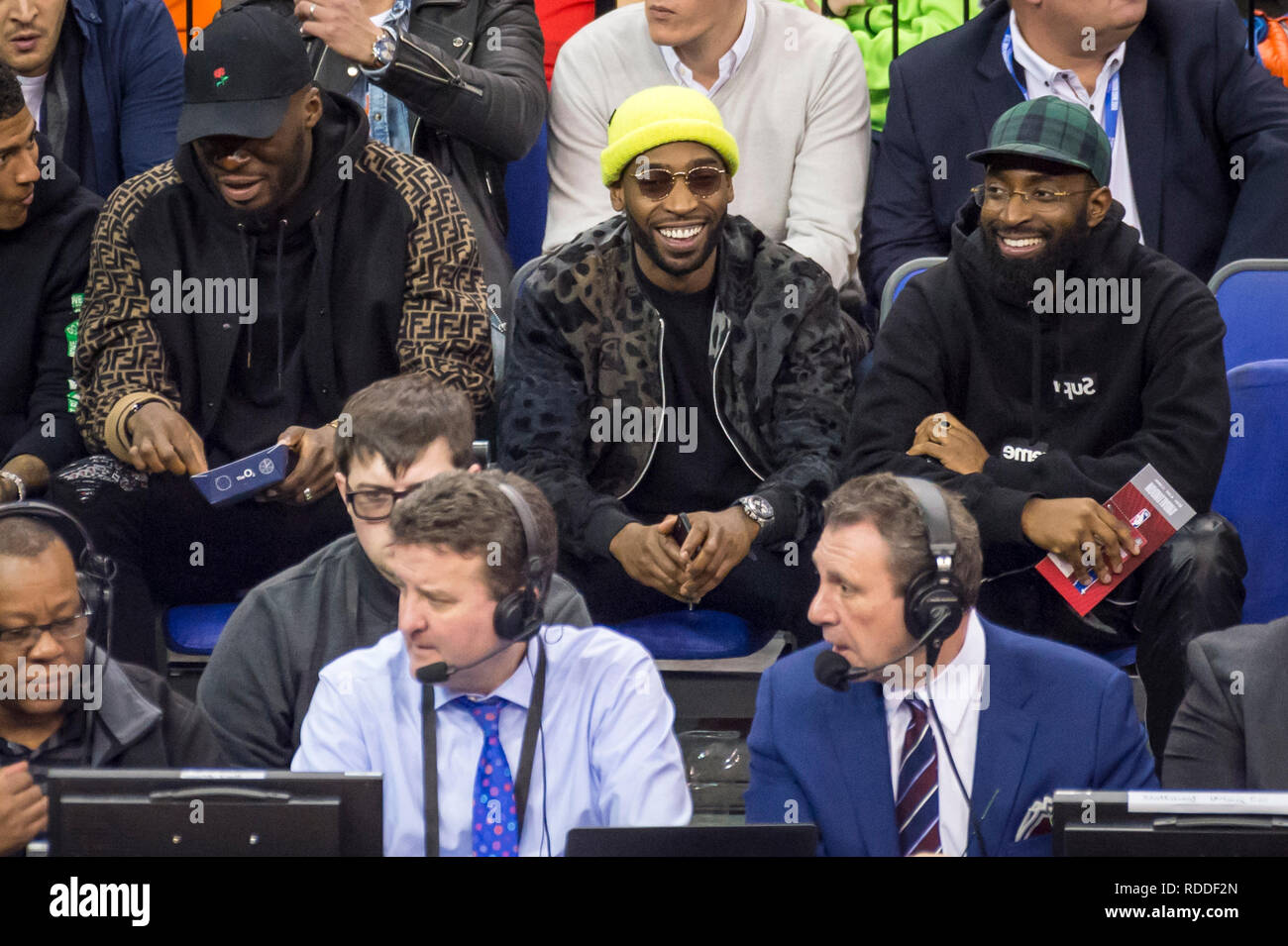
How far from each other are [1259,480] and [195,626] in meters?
2.24

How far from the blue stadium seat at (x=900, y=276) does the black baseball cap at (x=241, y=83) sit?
4.48 feet

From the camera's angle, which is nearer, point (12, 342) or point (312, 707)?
point (312, 707)

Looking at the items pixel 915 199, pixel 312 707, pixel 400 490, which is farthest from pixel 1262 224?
pixel 312 707

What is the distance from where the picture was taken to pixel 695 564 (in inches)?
150

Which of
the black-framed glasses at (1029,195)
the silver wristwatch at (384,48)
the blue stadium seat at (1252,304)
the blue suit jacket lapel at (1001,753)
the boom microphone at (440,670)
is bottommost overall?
the blue suit jacket lapel at (1001,753)

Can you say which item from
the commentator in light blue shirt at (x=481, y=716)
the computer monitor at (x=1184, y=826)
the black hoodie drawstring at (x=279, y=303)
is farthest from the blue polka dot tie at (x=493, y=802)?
the black hoodie drawstring at (x=279, y=303)

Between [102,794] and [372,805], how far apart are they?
1.09 ft

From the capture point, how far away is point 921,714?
3.04 m

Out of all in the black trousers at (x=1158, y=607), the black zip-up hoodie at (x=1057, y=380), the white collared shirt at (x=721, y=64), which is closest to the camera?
the black trousers at (x=1158, y=607)

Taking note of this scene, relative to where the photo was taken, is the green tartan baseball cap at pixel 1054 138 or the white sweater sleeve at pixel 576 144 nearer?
the green tartan baseball cap at pixel 1054 138

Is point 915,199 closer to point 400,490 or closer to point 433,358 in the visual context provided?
point 433,358

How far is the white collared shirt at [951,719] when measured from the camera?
118 inches

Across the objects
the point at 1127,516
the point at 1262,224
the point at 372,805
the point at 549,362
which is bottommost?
the point at 372,805

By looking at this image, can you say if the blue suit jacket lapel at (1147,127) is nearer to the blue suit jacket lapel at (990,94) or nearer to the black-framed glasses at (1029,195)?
the blue suit jacket lapel at (990,94)
